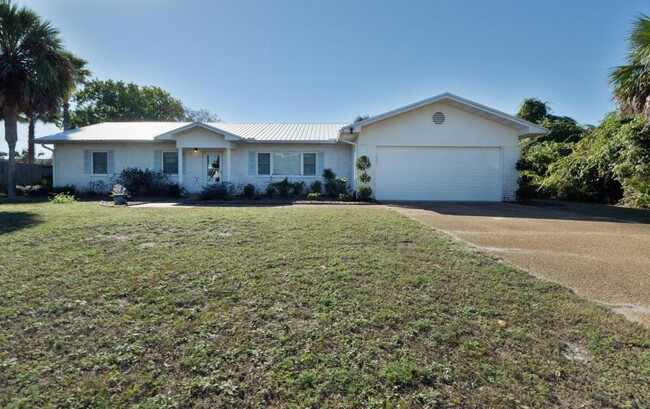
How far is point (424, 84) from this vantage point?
17.8 m

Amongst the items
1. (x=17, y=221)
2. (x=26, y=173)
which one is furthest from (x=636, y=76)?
(x=26, y=173)

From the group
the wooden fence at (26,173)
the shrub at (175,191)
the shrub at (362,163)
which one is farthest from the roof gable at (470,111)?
the wooden fence at (26,173)

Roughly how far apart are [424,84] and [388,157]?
5468 mm

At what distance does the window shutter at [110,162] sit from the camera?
17.5 m

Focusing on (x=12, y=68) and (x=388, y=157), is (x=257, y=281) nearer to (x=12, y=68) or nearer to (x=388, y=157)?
(x=388, y=157)

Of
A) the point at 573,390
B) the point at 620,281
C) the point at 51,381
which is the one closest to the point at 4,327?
the point at 51,381

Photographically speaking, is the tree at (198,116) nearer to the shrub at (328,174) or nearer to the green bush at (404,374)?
the shrub at (328,174)

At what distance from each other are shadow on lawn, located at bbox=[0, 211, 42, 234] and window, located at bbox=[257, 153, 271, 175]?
949 centimetres

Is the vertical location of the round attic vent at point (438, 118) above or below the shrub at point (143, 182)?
above

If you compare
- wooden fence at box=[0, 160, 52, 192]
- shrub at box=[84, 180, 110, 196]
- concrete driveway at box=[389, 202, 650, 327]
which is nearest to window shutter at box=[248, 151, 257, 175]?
shrub at box=[84, 180, 110, 196]

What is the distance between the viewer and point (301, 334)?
9.61 feet

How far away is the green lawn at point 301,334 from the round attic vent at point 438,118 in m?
10.9

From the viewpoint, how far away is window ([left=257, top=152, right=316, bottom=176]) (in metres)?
17.1

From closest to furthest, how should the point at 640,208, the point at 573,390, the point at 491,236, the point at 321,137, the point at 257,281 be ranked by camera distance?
the point at 573,390
the point at 257,281
the point at 491,236
the point at 640,208
the point at 321,137
